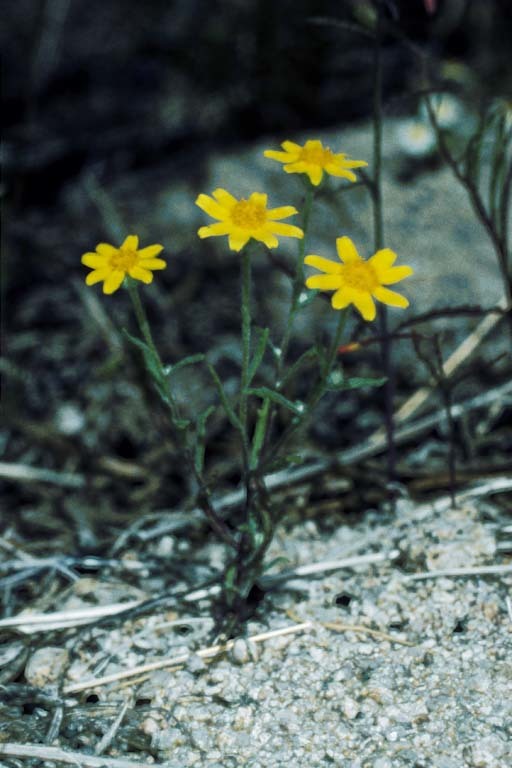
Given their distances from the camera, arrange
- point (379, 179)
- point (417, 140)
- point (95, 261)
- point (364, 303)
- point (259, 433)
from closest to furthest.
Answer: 1. point (364, 303)
2. point (95, 261)
3. point (259, 433)
4. point (379, 179)
5. point (417, 140)

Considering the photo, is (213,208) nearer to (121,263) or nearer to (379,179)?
(121,263)

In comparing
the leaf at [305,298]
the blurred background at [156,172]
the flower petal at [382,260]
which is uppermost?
the blurred background at [156,172]

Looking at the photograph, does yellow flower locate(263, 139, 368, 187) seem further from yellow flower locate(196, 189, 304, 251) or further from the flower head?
the flower head

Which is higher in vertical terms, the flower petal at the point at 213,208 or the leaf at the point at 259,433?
the flower petal at the point at 213,208

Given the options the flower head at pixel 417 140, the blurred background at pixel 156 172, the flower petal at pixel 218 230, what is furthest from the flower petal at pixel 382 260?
the flower head at pixel 417 140

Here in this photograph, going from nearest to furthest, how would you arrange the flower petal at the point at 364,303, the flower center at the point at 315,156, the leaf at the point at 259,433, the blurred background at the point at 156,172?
the flower petal at the point at 364,303 → the flower center at the point at 315,156 → the leaf at the point at 259,433 → the blurred background at the point at 156,172

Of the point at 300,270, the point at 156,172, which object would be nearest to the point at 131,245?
the point at 300,270

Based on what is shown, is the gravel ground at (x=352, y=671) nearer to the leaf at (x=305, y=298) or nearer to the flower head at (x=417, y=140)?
the leaf at (x=305, y=298)

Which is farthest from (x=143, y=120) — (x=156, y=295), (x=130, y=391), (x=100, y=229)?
(x=130, y=391)
